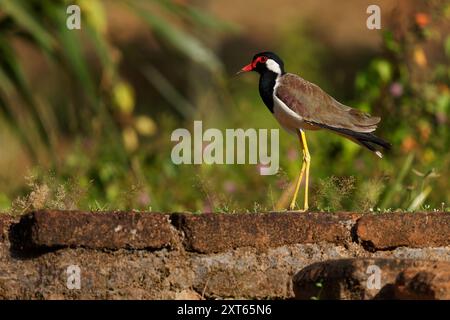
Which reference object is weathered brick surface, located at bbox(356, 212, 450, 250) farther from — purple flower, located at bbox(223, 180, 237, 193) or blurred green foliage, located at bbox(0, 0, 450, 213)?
purple flower, located at bbox(223, 180, 237, 193)

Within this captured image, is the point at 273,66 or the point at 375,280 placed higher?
the point at 273,66

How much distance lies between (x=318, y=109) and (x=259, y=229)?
2.51 ft

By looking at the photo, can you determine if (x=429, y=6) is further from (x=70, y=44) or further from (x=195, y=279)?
(x=195, y=279)

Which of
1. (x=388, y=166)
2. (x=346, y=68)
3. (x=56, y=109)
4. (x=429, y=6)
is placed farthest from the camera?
(x=346, y=68)

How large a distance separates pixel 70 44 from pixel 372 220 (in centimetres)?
366

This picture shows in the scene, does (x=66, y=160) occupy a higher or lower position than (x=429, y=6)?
lower

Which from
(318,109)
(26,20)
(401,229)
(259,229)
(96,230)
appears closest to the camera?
(96,230)

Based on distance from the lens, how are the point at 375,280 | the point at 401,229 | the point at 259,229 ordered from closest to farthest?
the point at 375,280 < the point at 259,229 < the point at 401,229

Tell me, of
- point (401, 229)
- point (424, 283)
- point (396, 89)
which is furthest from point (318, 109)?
point (396, 89)

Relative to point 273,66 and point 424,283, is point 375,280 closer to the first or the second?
point 424,283

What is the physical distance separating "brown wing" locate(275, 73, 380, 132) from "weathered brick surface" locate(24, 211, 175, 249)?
92 cm

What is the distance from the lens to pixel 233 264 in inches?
137

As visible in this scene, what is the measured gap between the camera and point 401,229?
143 inches
